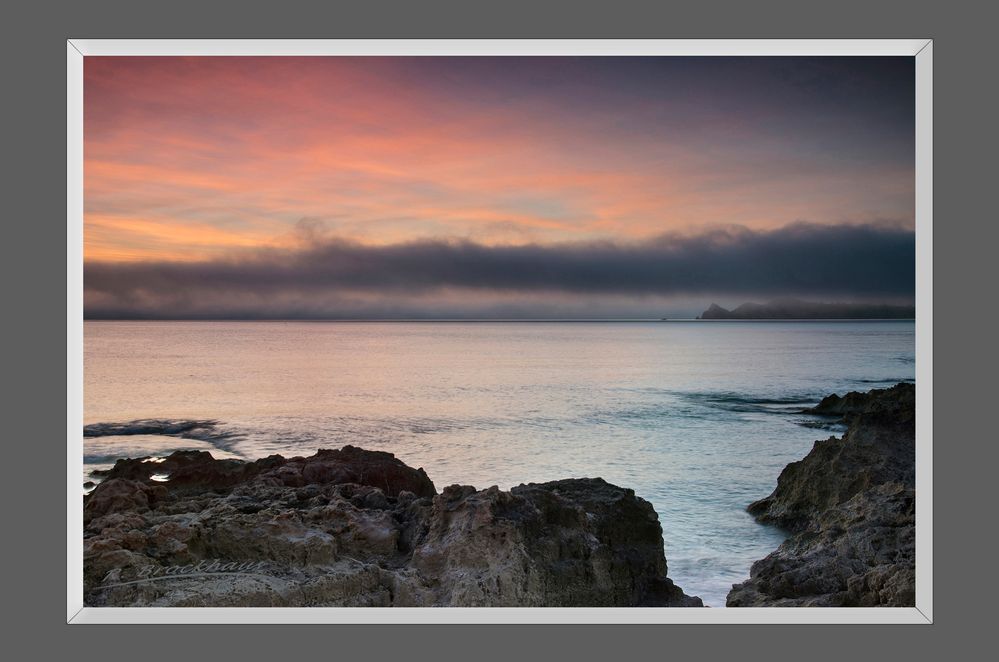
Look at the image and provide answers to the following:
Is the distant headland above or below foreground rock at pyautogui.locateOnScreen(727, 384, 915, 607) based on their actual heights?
above

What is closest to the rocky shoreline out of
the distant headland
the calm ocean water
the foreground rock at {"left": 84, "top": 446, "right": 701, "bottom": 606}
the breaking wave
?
the foreground rock at {"left": 84, "top": 446, "right": 701, "bottom": 606}

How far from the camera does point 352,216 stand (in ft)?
19.1

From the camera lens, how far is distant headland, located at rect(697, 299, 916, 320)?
5410 millimetres

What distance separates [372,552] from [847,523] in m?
2.51

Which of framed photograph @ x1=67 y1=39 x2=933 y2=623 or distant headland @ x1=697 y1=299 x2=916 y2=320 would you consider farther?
distant headland @ x1=697 y1=299 x2=916 y2=320

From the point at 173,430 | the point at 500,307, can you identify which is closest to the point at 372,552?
the point at 173,430

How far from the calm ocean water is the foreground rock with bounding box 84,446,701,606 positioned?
0.68 metres

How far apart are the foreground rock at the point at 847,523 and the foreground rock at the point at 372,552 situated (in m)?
0.52

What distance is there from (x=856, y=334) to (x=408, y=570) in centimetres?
472

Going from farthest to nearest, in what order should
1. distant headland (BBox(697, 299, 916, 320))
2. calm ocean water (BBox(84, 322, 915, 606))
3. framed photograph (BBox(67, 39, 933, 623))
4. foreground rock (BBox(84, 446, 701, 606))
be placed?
distant headland (BBox(697, 299, 916, 320))
calm ocean water (BBox(84, 322, 915, 606))
framed photograph (BBox(67, 39, 933, 623))
foreground rock (BBox(84, 446, 701, 606))

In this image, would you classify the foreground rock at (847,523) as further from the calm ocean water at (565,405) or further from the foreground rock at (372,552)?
the foreground rock at (372,552)

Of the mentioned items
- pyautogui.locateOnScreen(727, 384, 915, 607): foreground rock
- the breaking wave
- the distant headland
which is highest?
the distant headland

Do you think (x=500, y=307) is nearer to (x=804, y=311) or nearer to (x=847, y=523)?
(x=804, y=311)

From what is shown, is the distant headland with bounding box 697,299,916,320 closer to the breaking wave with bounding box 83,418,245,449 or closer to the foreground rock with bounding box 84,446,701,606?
the foreground rock with bounding box 84,446,701,606
